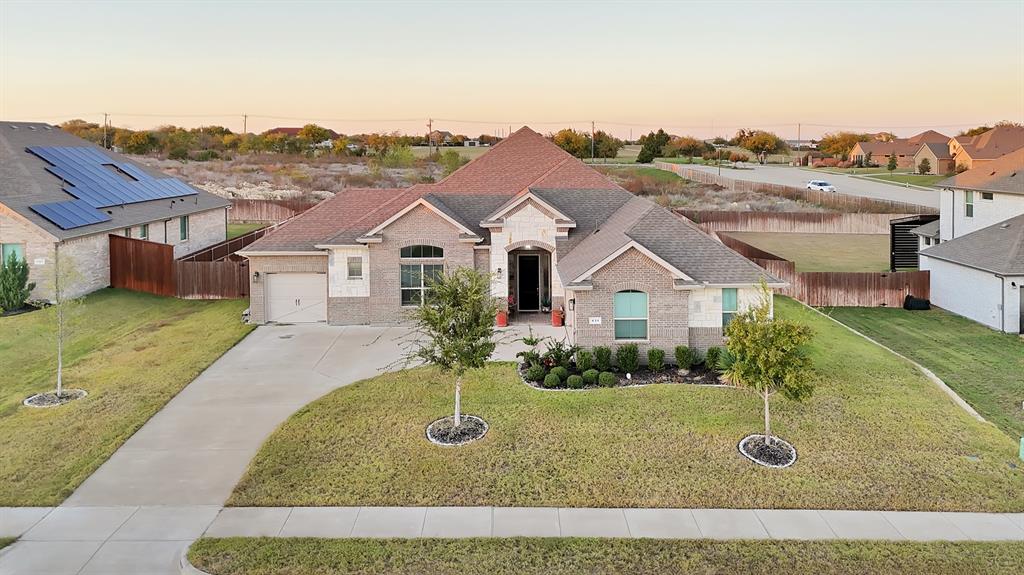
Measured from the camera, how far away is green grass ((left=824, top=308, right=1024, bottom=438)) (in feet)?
63.8

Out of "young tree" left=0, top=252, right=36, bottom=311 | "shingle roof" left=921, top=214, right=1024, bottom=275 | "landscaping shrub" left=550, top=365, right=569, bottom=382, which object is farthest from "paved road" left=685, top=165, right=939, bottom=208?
"young tree" left=0, top=252, right=36, bottom=311

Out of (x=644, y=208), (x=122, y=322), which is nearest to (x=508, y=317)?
(x=644, y=208)

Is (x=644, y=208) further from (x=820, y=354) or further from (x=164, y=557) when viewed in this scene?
(x=164, y=557)

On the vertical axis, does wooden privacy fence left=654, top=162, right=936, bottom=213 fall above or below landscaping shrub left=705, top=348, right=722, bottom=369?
above

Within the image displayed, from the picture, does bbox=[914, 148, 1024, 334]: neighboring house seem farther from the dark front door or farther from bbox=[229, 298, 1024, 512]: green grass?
the dark front door

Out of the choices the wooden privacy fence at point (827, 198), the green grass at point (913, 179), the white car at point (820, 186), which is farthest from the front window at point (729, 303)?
the green grass at point (913, 179)

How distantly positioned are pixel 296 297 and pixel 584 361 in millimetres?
12731

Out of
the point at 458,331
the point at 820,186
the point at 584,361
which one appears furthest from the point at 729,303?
the point at 820,186

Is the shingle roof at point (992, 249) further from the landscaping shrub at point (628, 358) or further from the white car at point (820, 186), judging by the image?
the white car at point (820, 186)

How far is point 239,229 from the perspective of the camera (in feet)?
181

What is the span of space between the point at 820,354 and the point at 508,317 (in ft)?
36.3

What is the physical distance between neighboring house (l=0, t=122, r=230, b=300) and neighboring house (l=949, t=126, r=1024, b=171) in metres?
85.3

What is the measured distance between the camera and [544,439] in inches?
647

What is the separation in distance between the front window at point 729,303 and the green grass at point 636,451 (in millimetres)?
3127
